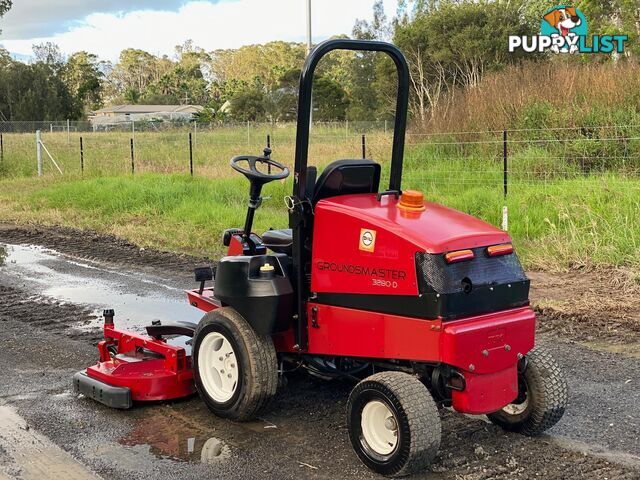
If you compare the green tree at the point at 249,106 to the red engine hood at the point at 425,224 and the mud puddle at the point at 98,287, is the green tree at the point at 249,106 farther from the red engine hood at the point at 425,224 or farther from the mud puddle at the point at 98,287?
the red engine hood at the point at 425,224

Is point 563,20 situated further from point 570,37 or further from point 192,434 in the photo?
point 192,434

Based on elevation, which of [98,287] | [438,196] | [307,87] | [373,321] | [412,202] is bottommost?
[98,287]

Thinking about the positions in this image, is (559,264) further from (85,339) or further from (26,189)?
(26,189)

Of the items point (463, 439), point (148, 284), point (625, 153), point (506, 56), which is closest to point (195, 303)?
point (463, 439)

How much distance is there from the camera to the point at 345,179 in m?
4.25

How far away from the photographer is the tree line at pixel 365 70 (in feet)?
81.8

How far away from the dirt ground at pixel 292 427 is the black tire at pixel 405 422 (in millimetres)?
150

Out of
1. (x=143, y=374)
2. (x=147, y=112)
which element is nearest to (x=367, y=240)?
(x=143, y=374)

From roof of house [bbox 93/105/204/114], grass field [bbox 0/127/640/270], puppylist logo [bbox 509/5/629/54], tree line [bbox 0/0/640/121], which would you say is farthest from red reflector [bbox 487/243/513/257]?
roof of house [bbox 93/105/204/114]

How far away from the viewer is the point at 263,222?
1155 cm

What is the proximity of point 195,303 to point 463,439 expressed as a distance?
2.08m

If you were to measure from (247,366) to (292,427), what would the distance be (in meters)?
0.50

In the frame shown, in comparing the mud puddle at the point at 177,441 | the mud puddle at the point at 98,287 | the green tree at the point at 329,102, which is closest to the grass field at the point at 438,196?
the mud puddle at the point at 98,287

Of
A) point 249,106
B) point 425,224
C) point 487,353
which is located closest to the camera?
point 487,353
